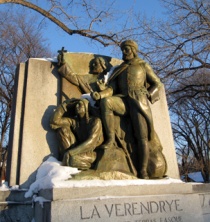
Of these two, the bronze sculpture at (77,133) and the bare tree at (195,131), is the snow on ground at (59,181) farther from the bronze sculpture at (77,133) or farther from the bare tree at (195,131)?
the bare tree at (195,131)

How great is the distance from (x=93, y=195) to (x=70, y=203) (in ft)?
1.27

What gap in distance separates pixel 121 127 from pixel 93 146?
0.72 m

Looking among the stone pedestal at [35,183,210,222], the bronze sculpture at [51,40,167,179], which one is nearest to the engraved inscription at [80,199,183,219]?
the stone pedestal at [35,183,210,222]

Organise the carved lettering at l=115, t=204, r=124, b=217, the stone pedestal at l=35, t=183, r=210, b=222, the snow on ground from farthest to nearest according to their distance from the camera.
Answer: the snow on ground
the carved lettering at l=115, t=204, r=124, b=217
the stone pedestal at l=35, t=183, r=210, b=222

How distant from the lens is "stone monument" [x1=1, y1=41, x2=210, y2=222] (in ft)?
12.0

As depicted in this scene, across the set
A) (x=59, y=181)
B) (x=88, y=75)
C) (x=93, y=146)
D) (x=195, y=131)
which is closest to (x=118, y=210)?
(x=59, y=181)

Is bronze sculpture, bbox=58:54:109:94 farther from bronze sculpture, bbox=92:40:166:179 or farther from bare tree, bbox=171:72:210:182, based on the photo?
bare tree, bbox=171:72:210:182

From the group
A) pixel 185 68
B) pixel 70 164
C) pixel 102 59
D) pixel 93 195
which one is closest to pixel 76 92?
pixel 102 59

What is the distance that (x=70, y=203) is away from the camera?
3.44 meters

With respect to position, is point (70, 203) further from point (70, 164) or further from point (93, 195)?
point (70, 164)

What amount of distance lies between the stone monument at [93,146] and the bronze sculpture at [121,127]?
17mm

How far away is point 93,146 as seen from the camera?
4590 mm

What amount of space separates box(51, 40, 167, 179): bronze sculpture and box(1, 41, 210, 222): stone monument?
0.06 ft

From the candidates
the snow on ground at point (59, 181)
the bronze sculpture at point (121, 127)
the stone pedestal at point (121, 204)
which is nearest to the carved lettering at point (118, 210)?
the stone pedestal at point (121, 204)
